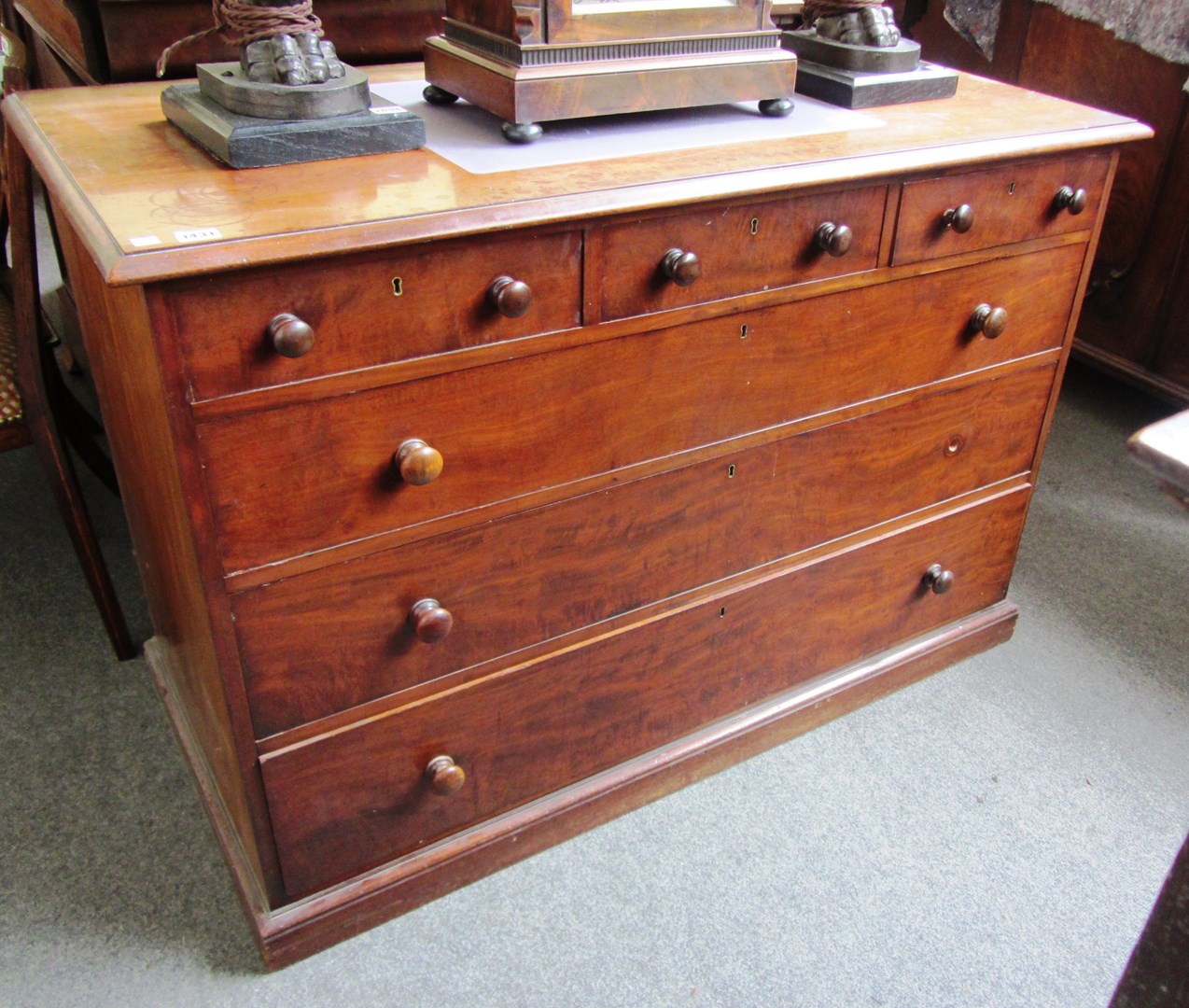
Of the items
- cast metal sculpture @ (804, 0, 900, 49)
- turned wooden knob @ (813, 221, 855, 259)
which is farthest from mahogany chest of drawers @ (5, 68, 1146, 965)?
cast metal sculpture @ (804, 0, 900, 49)

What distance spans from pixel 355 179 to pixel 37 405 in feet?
2.76

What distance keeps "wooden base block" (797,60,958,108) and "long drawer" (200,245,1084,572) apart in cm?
27

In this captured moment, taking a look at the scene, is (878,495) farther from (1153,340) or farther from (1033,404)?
(1153,340)

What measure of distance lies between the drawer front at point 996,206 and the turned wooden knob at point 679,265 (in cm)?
34

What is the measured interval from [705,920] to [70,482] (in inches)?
47.8

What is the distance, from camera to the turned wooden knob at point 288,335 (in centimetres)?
102

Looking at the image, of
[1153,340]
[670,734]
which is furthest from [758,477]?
[1153,340]

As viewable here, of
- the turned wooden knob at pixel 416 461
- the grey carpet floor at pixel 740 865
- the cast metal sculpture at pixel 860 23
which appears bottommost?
the grey carpet floor at pixel 740 865

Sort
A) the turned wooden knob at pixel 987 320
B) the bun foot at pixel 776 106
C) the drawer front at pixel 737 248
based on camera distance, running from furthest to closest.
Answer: the turned wooden knob at pixel 987 320, the bun foot at pixel 776 106, the drawer front at pixel 737 248

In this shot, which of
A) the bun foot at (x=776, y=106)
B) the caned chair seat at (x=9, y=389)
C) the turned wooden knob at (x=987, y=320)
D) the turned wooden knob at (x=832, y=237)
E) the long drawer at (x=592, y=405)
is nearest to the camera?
the long drawer at (x=592, y=405)

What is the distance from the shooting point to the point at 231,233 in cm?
100

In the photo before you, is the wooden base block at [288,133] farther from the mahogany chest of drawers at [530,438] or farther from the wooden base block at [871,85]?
the wooden base block at [871,85]

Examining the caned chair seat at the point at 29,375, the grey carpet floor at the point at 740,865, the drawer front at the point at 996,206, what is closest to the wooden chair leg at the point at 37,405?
the caned chair seat at the point at 29,375

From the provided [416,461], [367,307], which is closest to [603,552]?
[416,461]
